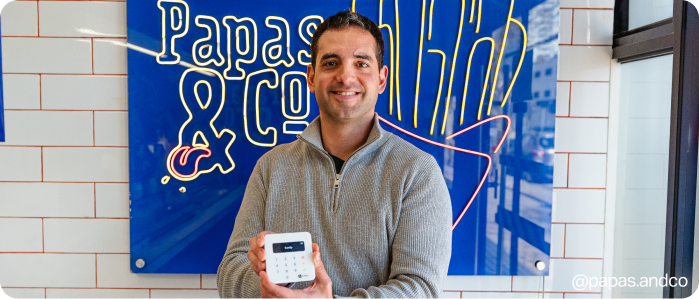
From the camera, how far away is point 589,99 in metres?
1.44

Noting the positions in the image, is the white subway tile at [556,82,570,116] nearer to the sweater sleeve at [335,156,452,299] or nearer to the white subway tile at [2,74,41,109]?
the sweater sleeve at [335,156,452,299]

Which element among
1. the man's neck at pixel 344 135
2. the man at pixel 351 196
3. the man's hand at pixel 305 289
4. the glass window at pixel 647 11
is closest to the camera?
the man's hand at pixel 305 289

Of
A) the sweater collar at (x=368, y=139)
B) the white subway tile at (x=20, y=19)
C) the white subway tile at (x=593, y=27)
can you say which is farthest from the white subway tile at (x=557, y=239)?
the white subway tile at (x=20, y=19)

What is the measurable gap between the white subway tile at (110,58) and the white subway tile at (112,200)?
1.33 feet

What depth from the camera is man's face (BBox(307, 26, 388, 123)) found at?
2.99 feet

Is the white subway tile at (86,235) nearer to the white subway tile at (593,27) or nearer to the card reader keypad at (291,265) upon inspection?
the card reader keypad at (291,265)

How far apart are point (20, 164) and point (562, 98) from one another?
195 cm

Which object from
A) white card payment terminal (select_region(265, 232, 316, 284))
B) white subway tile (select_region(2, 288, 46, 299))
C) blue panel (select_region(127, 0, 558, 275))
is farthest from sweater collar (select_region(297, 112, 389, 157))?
white subway tile (select_region(2, 288, 46, 299))

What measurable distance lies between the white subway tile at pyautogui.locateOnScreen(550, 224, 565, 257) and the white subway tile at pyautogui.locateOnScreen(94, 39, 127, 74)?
1639mm

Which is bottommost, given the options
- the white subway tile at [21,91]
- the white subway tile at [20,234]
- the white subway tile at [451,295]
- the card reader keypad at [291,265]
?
the white subway tile at [451,295]

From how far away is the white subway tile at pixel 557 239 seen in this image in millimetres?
1466

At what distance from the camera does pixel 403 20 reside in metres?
1.38

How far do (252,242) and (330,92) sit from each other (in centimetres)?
37

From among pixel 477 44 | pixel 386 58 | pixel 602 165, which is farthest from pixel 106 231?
pixel 602 165
